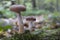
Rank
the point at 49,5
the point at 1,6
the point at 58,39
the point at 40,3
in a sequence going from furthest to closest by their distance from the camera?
the point at 40,3 → the point at 49,5 → the point at 1,6 → the point at 58,39

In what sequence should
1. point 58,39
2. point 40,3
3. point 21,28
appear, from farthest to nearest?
1. point 40,3
2. point 21,28
3. point 58,39

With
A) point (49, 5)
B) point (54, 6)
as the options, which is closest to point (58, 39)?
point (49, 5)

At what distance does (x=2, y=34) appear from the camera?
3033mm

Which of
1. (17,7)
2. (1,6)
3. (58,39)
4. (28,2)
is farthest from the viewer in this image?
(28,2)

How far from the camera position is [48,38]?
7.29 ft

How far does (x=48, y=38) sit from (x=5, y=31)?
1387 mm

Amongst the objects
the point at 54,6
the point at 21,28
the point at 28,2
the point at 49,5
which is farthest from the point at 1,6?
the point at 54,6

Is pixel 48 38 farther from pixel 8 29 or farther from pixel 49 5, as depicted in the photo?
pixel 49 5

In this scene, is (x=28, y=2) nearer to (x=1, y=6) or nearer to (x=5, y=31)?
(x=1, y=6)

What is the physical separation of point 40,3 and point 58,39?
711 inches

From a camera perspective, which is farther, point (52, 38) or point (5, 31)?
point (5, 31)

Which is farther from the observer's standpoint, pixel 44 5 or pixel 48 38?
pixel 44 5

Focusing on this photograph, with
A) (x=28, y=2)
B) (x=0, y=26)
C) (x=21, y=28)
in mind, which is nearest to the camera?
(x=21, y=28)

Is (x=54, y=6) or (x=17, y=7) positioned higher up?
(x=17, y=7)
